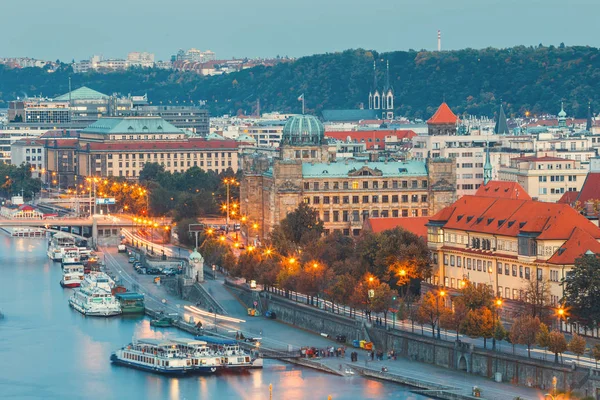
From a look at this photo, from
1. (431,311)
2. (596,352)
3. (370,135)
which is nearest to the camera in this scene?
(596,352)

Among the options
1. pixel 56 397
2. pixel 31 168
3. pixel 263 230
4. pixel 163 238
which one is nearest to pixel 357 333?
pixel 56 397

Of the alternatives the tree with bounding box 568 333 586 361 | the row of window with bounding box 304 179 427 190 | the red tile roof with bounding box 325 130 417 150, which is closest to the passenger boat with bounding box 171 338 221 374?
the tree with bounding box 568 333 586 361

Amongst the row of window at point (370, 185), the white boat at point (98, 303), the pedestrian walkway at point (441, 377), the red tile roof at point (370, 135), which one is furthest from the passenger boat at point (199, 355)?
the red tile roof at point (370, 135)

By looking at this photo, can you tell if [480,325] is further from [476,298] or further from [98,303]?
[98,303]

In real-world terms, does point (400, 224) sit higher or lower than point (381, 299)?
higher

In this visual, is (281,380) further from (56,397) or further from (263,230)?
(263,230)

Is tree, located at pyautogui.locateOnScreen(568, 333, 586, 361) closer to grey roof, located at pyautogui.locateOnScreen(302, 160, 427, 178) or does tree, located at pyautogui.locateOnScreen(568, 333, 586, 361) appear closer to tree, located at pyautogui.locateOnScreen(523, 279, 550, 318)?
tree, located at pyautogui.locateOnScreen(523, 279, 550, 318)

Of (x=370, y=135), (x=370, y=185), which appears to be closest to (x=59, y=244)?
(x=370, y=185)
